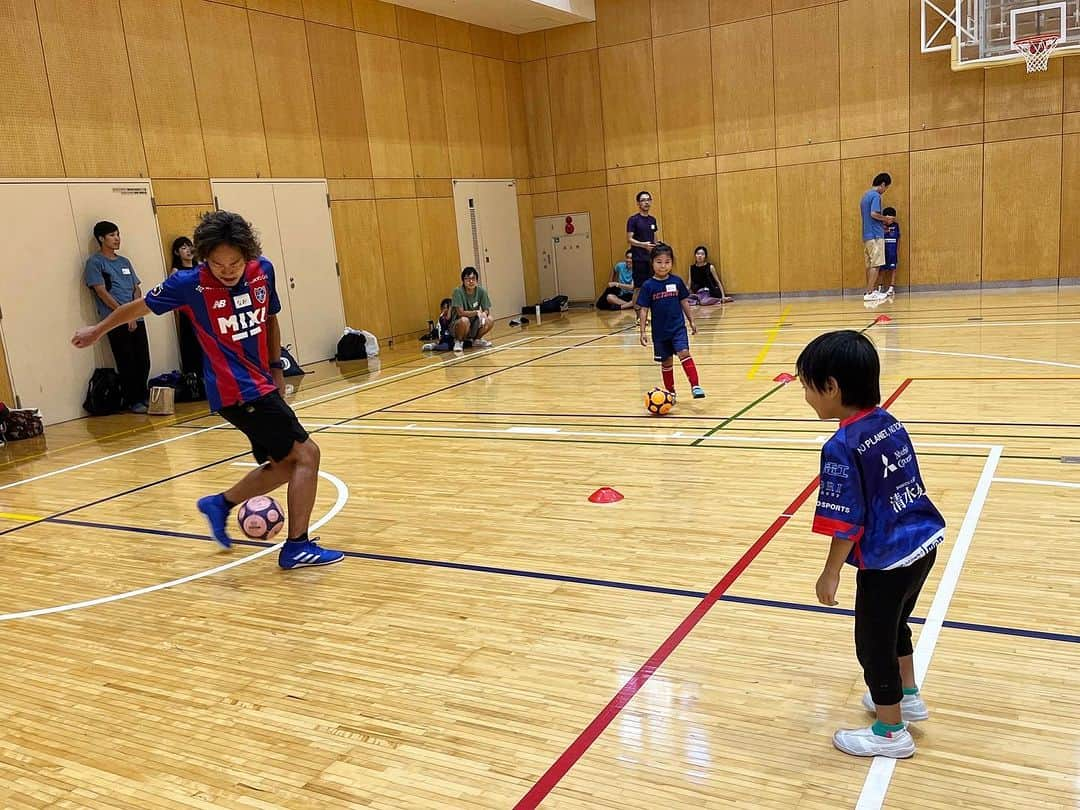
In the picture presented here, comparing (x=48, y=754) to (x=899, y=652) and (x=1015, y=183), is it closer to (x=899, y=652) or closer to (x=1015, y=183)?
(x=899, y=652)

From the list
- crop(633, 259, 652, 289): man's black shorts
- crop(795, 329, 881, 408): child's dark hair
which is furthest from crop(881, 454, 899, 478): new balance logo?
crop(633, 259, 652, 289): man's black shorts

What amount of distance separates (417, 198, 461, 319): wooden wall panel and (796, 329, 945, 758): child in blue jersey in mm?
13992

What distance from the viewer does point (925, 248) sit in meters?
15.2

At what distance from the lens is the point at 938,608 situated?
3.52m

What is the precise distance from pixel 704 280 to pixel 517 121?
534 centimetres

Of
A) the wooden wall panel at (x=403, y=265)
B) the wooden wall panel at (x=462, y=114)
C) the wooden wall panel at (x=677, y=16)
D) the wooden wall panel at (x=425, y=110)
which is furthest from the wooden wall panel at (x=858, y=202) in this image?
the wooden wall panel at (x=403, y=265)

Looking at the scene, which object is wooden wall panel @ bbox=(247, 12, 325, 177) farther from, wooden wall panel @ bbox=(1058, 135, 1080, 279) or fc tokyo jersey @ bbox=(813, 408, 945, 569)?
fc tokyo jersey @ bbox=(813, 408, 945, 569)

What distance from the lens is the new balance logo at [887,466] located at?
2412 mm

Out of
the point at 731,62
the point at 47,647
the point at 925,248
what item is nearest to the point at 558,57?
the point at 731,62

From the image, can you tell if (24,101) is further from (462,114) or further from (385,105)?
(462,114)

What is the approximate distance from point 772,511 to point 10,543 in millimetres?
4817

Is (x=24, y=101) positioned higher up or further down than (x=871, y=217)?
higher up

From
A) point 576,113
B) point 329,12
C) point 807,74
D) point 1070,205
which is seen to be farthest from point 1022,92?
point 329,12

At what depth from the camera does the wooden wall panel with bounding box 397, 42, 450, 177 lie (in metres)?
15.5
